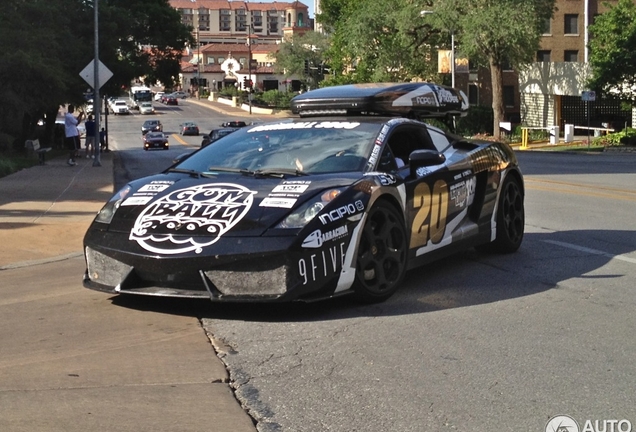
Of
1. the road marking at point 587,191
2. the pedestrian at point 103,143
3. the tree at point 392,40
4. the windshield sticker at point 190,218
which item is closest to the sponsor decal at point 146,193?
the windshield sticker at point 190,218

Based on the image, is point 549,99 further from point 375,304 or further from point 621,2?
point 375,304

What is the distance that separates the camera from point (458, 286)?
8023mm

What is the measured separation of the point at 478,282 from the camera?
26.9 feet

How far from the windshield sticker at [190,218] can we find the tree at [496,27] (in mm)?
44291

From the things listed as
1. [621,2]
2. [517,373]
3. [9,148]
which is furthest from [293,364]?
[621,2]

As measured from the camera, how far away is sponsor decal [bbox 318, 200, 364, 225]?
21.9 feet

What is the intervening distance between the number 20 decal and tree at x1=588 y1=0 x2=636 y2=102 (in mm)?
40894

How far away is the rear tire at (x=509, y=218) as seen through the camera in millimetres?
9406

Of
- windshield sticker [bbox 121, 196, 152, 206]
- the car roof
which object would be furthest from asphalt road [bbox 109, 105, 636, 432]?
the car roof

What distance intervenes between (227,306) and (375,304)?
1104mm

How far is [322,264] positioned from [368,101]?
3404 millimetres

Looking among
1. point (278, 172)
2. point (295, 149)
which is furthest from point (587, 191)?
point (278, 172)

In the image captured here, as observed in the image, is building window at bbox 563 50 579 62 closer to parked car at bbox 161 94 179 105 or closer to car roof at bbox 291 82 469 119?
car roof at bbox 291 82 469 119

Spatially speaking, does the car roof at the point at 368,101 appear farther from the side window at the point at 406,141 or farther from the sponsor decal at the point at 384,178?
the sponsor decal at the point at 384,178
